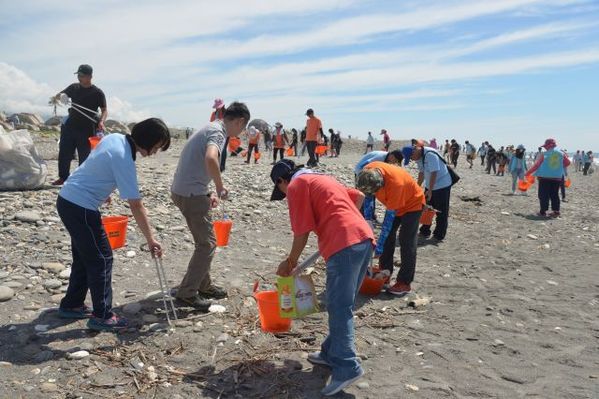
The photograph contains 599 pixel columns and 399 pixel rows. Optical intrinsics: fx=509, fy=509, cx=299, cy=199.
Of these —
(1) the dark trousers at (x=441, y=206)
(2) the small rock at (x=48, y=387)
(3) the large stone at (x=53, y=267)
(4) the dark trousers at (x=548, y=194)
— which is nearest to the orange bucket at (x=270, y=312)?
(2) the small rock at (x=48, y=387)

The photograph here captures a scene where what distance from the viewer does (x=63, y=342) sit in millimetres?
4102

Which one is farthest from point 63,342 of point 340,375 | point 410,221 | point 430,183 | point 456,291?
point 430,183

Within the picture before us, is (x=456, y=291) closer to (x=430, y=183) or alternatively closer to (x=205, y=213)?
(x=430, y=183)

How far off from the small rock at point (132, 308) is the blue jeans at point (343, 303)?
2181 millimetres

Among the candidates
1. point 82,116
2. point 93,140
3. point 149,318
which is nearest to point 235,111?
point 149,318

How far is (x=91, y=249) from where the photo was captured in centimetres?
404

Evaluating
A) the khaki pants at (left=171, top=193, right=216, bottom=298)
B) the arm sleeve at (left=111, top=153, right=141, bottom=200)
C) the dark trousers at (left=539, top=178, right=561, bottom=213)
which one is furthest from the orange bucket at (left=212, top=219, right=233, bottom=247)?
the dark trousers at (left=539, top=178, right=561, bottom=213)

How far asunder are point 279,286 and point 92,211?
1599mm

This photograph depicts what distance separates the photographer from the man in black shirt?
768cm

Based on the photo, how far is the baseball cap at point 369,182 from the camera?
15.5ft

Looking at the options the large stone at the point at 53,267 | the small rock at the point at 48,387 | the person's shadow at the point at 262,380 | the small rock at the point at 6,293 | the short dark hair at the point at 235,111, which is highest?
the short dark hair at the point at 235,111

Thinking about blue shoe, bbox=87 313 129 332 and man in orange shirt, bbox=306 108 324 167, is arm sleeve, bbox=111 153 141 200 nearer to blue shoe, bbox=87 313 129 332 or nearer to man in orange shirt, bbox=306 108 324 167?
blue shoe, bbox=87 313 129 332

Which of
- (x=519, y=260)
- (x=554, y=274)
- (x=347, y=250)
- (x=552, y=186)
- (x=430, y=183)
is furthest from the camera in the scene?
(x=552, y=186)

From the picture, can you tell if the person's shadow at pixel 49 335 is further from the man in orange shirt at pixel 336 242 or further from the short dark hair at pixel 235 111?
the short dark hair at pixel 235 111
